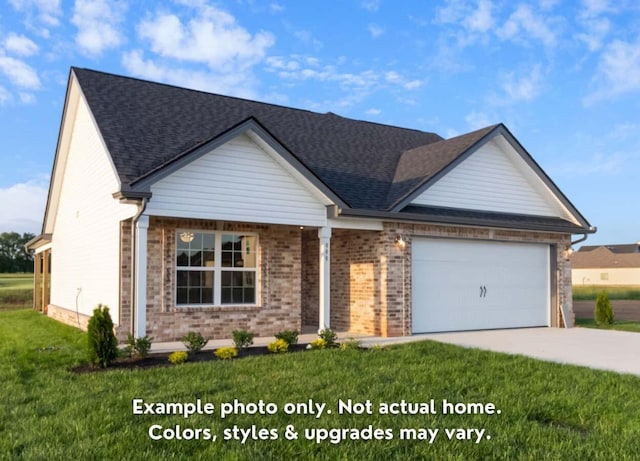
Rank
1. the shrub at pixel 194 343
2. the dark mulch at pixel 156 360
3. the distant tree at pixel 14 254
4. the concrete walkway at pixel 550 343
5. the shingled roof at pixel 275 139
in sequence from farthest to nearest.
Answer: the distant tree at pixel 14 254 < the shingled roof at pixel 275 139 < the concrete walkway at pixel 550 343 < the shrub at pixel 194 343 < the dark mulch at pixel 156 360

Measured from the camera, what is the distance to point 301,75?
14719mm

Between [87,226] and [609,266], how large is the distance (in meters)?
72.7

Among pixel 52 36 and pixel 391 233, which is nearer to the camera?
pixel 52 36

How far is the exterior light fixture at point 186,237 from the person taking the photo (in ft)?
40.0

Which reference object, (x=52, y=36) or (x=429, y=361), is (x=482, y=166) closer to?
(x=429, y=361)

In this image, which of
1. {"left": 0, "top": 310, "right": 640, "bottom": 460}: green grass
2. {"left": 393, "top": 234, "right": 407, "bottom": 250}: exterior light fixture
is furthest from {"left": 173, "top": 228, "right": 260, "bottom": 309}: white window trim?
{"left": 393, "top": 234, "right": 407, "bottom": 250}: exterior light fixture

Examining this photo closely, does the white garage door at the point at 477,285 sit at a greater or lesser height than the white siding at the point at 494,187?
lesser

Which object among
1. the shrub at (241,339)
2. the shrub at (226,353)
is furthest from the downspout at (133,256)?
the shrub at (226,353)

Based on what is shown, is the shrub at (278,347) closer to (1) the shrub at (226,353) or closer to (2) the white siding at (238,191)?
(1) the shrub at (226,353)

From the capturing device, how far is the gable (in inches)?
578

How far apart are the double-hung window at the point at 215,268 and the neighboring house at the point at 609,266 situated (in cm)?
6515

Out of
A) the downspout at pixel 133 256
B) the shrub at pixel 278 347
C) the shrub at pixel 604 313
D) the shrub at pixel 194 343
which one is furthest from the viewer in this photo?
the shrub at pixel 604 313

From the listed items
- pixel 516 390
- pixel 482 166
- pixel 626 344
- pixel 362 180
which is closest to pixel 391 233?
pixel 362 180

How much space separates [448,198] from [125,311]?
8.34 metres
